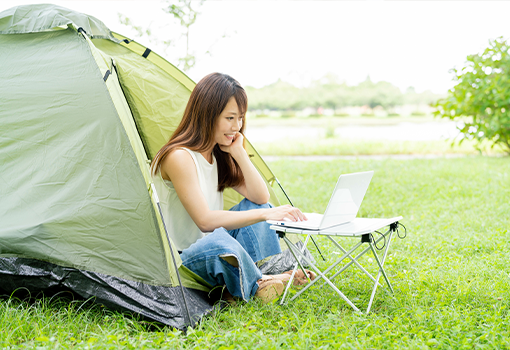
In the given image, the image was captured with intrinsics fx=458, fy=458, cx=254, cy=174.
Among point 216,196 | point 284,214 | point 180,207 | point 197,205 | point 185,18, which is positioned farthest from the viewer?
point 185,18

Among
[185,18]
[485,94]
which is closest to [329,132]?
[485,94]

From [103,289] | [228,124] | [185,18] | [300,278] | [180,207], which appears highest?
[185,18]

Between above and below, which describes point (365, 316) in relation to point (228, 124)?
below

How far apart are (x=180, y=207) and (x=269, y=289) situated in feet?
2.20

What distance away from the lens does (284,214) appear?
2230mm

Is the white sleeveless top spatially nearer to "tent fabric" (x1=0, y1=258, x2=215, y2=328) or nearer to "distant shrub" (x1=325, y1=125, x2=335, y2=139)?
"tent fabric" (x1=0, y1=258, x2=215, y2=328)

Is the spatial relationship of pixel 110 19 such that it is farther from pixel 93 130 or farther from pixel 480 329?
pixel 480 329

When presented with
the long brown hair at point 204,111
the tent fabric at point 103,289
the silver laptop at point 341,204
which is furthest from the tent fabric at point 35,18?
the silver laptop at point 341,204

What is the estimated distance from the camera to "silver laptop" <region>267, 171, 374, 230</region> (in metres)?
2.06

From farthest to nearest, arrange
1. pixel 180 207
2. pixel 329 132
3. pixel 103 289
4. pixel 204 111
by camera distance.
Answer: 1. pixel 329 132
2. pixel 180 207
3. pixel 204 111
4. pixel 103 289

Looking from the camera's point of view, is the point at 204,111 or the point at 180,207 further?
the point at 180,207

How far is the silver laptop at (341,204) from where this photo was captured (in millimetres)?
2064

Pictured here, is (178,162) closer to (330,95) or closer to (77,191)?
(77,191)

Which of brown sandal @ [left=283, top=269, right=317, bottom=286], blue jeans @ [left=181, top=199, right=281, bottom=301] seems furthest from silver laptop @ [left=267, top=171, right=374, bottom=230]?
brown sandal @ [left=283, top=269, right=317, bottom=286]
